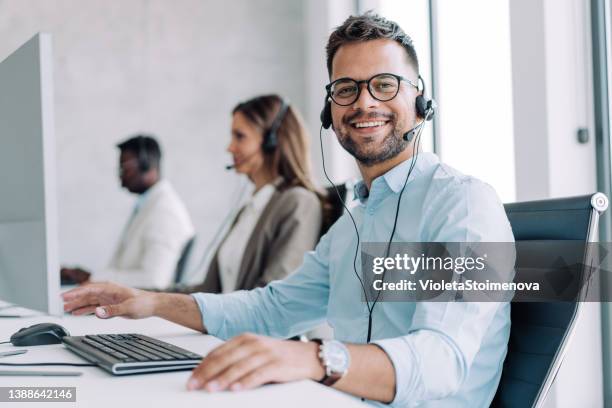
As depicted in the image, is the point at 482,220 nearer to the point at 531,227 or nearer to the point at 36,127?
the point at 531,227

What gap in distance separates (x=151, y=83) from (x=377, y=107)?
357cm

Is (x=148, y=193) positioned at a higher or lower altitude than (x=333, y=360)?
higher

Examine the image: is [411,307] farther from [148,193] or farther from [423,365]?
[148,193]

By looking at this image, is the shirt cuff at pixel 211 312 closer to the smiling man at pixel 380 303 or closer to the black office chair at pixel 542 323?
the smiling man at pixel 380 303

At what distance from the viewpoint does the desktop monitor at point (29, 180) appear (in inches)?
50.8

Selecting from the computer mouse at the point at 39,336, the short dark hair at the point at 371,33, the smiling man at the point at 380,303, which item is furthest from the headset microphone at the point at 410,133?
the computer mouse at the point at 39,336

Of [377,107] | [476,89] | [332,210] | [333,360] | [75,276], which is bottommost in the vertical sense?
[75,276]

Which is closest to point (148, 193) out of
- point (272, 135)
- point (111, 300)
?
point (272, 135)

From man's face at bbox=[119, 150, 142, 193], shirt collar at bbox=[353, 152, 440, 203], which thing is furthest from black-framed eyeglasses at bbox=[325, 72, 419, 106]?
man's face at bbox=[119, 150, 142, 193]

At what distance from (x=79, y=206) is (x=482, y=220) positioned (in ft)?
12.7

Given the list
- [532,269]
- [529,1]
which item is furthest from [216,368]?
[529,1]

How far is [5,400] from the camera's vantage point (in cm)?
87

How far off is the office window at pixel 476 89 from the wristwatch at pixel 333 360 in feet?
6.82

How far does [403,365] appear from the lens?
3.22ft
